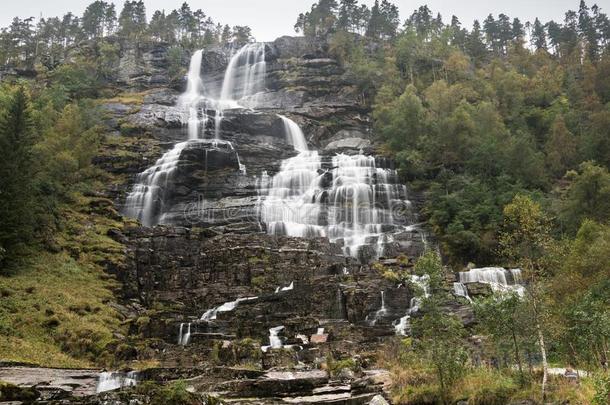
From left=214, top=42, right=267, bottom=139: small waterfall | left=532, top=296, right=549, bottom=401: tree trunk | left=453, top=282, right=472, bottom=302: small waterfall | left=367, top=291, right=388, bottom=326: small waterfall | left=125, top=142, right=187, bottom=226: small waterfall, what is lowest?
left=532, top=296, right=549, bottom=401: tree trunk

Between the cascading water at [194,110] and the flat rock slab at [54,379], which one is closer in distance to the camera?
the flat rock slab at [54,379]

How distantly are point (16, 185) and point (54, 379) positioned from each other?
19468mm

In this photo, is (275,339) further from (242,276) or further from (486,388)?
(486,388)

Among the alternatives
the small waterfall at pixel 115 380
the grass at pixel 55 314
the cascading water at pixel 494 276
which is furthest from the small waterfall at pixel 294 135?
the small waterfall at pixel 115 380

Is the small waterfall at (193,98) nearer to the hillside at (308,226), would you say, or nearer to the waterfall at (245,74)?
the hillside at (308,226)

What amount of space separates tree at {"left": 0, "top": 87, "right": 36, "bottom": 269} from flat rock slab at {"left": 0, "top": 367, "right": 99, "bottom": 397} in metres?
12.1

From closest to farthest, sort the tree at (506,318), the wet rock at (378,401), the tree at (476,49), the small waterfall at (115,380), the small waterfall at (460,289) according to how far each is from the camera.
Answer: the wet rock at (378,401)
the tree at (506,318)
the small waterfall at (115,380)
the small waterfall at (460,289)
the tree at (476,49)

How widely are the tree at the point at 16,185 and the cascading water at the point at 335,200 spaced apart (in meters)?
19.0

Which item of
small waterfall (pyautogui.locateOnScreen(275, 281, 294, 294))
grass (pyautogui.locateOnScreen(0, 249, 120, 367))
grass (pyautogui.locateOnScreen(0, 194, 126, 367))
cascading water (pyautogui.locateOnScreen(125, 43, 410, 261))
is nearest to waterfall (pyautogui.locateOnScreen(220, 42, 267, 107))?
cascading water (pyautogui.locateOnScreen(125, 43, 410, 261))

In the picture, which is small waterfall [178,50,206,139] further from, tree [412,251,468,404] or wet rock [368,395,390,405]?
wet rock [368,395,390,405]

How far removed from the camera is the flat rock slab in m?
19.0

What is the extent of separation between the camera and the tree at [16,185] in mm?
33469

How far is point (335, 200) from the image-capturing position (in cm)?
4950

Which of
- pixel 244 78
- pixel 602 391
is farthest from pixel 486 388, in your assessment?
pixel 244 78
